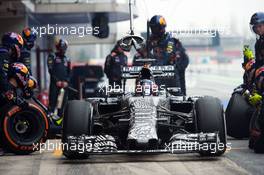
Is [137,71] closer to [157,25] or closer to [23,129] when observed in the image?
[23,129]

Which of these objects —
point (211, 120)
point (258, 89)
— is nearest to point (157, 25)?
point (258, 89)

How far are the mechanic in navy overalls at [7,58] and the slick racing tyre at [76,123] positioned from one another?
149cm

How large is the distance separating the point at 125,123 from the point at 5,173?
1.87 metres

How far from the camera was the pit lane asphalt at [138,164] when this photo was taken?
10008 mm

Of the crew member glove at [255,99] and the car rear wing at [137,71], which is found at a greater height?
the car rear wing at [137,71]

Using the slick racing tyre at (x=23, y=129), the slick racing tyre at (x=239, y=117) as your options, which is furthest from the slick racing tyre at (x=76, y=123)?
the slick racing tyre at (x=239, y=117)

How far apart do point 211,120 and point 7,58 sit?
338 cm

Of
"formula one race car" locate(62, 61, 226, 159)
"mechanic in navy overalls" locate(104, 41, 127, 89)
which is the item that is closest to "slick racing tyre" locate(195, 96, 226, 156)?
"formula one race car" locate(62, 61, 226, 159)

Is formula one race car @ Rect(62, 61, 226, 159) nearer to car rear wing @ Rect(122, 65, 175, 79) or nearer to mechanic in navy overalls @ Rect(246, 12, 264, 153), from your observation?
car rear wing @ Rect(122, 65, 175, 79)

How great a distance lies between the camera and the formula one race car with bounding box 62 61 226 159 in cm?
1082

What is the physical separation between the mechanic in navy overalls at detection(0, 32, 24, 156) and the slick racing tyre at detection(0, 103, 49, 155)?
23 centimetres

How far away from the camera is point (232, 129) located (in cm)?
1388

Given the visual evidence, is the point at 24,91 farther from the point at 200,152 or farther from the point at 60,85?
the point at 60,85

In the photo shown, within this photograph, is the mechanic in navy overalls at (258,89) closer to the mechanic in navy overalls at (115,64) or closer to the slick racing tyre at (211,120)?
the slick racing tyre at (211,120)
